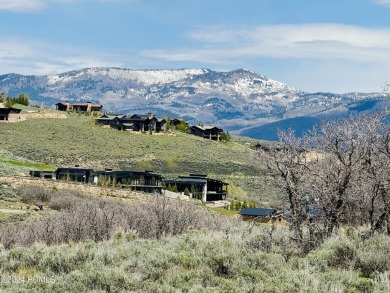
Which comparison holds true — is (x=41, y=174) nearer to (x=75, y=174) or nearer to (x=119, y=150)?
(x=75, y=174)

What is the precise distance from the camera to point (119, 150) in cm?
11819

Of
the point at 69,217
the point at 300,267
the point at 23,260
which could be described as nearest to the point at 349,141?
the point at 300,267

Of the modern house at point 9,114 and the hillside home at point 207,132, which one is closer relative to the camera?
the modern house at point 9,114

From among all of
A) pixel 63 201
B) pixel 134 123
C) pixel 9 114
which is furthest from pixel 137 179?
pixel 134 123

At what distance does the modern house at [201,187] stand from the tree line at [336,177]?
2391 inches

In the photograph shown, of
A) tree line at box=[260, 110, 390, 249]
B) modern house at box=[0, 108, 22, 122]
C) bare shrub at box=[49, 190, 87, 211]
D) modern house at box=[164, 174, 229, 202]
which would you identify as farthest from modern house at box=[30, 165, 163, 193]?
tree line at box=[260, 110, 390, 249]

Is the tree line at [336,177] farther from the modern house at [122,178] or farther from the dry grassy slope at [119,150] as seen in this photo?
the dry grassy slope at [119,150]

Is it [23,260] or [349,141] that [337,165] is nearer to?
[349,141]

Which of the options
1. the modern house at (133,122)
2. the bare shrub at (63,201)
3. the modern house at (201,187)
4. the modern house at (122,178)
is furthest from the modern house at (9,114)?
the bare shrub at (63,201)

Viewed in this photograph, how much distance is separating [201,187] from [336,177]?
65.9 meters

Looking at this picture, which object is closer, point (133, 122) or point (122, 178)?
point (122, 178)

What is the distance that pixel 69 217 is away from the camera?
27.7 metres

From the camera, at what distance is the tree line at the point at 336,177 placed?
18.7 m

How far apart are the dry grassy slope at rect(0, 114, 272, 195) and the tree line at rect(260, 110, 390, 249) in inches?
2960
